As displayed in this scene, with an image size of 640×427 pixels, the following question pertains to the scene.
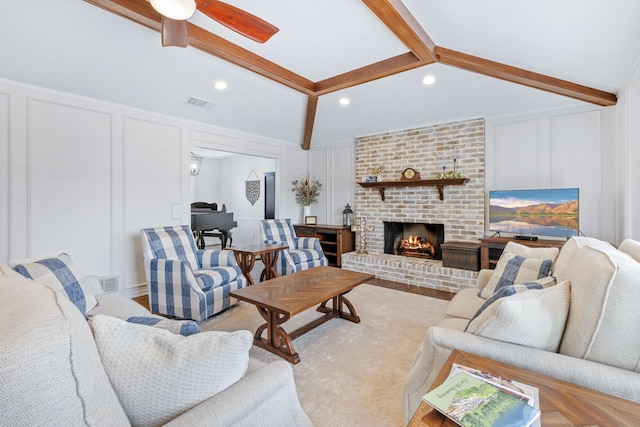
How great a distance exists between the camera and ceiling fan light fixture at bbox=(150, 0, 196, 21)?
181 centimetres

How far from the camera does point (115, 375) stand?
830 mm

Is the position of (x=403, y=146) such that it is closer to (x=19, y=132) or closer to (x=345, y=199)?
(x=345, y=199)

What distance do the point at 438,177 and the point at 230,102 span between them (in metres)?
3.29

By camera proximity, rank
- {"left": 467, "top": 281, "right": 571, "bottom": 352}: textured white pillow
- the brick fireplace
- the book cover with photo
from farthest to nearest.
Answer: the brick fireplace < {"left": 467, "top": 281, "right": 571, "bottom": 352}: textured white pillow < the book cover with photo

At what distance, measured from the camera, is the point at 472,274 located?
4.00 metres

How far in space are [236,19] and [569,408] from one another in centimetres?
252

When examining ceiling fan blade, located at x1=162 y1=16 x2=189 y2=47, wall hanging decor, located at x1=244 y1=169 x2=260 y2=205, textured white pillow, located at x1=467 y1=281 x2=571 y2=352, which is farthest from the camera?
wall hanging decor, located at x1=244 y1=169 x2=260 y2=205

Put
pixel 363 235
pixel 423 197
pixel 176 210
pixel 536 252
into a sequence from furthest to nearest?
pixel 363 235 → pixel 423 197 → pixel 176 210 → pixel 536 252

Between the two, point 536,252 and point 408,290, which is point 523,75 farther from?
point 408,290

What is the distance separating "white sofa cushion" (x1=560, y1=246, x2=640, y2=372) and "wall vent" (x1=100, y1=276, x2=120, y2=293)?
4317mm

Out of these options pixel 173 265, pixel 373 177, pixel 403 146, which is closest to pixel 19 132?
pixel 173 265

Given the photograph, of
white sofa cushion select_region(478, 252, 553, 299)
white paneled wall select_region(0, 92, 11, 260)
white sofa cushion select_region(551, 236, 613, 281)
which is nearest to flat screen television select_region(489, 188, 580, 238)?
white sofa cushion select_region(478, 252, 553, 299)

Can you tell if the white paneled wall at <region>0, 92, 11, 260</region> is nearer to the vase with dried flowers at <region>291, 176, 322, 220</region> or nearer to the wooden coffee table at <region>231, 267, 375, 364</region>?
the wooden coffee table at <region>231, 267, 375, 364</region>

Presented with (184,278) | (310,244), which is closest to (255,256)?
(310,244)
